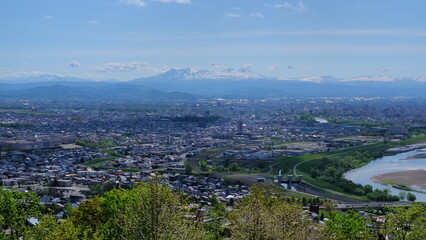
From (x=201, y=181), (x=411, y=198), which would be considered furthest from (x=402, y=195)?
(x=201, y=181)

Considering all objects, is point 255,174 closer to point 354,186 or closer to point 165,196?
point 354,186

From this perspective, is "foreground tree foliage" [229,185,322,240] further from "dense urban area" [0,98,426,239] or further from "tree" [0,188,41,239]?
"tree" [0,188,41,239]

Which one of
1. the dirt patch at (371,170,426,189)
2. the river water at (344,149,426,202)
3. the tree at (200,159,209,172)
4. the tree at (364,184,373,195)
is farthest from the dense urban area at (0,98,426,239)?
the dirt patch at (371,170,426,189)

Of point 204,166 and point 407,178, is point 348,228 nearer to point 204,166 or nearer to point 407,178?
point 407,178

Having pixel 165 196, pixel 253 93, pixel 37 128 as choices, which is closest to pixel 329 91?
pixel 253 93

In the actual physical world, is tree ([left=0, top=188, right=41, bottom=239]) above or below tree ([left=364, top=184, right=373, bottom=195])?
above

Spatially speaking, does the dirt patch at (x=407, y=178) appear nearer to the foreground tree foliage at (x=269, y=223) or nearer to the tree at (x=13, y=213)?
the foreground tree foliage at (x=269, y=223)
